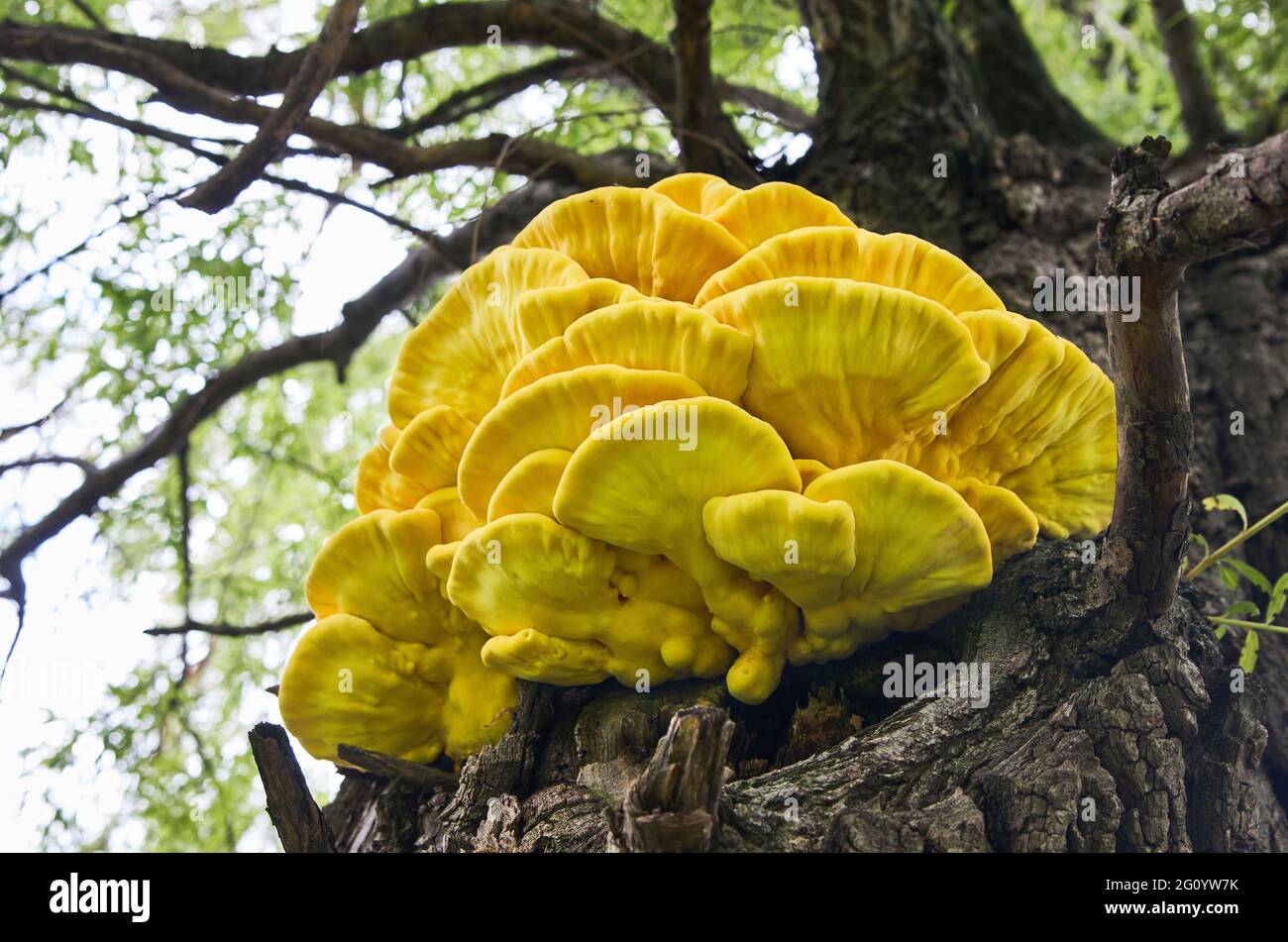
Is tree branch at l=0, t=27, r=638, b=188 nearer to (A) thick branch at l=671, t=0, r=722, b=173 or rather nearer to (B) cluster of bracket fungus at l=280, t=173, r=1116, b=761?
(A) thick branch at l=671, t=0, r=722, b=173

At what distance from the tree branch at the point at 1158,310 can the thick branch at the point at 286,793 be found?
67.7 inches

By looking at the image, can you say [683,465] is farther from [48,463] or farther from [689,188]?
[48,463]


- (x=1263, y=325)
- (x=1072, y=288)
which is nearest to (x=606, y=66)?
(x=1072, y=288)

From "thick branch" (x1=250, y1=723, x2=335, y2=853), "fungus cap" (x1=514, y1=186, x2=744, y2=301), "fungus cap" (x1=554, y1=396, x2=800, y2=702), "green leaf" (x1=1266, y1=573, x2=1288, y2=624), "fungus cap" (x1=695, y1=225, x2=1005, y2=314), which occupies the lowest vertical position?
"thick branch" (x1=250, y1=723, x2=335, y2=853)

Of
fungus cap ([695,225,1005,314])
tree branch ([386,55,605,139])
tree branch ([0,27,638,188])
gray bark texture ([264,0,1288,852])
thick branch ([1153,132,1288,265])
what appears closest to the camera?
thick branch ([1153,132,1288,265])

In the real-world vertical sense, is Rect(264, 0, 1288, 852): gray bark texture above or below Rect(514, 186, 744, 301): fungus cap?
below

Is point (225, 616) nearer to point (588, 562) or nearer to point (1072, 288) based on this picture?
point (588, 562)

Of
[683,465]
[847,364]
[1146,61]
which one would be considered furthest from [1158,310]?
[1146,61]

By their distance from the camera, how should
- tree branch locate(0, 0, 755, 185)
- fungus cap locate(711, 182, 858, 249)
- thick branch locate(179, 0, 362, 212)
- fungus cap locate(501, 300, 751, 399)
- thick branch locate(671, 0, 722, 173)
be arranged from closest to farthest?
fungus cap locate(501, 300, 751, 399) < fungus cap locate(711, 182, 858, 249) < thick branch locate(179, 0, 362, 212) < thick branch locate(671, 0, 722, 173) < tree branch locate(0, 0, 755, 185)

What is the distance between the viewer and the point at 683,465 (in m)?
1.92

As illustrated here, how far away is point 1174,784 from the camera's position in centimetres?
212

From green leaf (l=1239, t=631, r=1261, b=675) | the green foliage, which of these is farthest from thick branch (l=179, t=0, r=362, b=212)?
the green foliage

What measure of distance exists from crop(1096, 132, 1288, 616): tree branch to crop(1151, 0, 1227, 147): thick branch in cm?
316

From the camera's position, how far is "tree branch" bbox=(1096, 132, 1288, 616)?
64.2 inches
